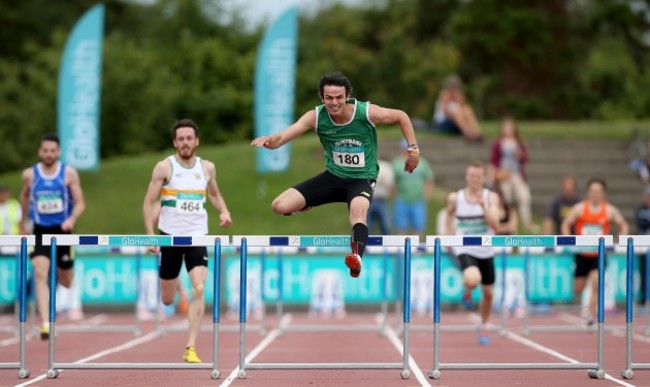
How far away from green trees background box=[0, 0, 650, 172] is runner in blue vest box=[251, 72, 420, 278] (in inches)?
1275

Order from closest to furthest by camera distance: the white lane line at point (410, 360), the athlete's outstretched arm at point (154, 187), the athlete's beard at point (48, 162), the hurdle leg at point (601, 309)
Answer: the hurdle leg at point (601, 309) → the white lane line at point (410, 360) → the athlete's outstretched arm at point (154, 187) → the athlete's beard at point (48, 162)

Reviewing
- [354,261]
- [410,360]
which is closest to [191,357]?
[354,261]

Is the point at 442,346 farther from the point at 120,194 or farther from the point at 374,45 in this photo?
the point at 374,45

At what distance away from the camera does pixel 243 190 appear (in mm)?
29125

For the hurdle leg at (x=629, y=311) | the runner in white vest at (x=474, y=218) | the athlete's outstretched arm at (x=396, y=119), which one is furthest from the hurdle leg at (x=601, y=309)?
the runner in white vest at (x=474, y=218)

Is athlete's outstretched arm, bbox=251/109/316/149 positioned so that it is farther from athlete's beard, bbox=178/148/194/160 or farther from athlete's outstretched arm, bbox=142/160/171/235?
athlete's outstretched arm, bbox=142/160/171/235

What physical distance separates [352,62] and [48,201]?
43.6 m

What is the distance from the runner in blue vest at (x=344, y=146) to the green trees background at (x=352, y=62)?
3239 cm

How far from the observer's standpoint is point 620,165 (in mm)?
30703

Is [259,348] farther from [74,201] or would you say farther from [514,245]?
[514,245]

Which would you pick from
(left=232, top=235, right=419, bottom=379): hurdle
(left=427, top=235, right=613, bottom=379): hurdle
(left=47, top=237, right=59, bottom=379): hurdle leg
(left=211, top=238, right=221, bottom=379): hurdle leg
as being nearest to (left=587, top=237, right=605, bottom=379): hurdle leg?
(left=427, top=235, right=613, bottom=379): hurdle

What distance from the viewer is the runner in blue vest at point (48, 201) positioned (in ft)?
47.2

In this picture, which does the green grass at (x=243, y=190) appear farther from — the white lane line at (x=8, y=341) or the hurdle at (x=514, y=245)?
the hurdle at (x=514, y=245)

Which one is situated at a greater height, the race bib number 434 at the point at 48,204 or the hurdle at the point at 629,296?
the race bib number 434 at the point at 48,204
